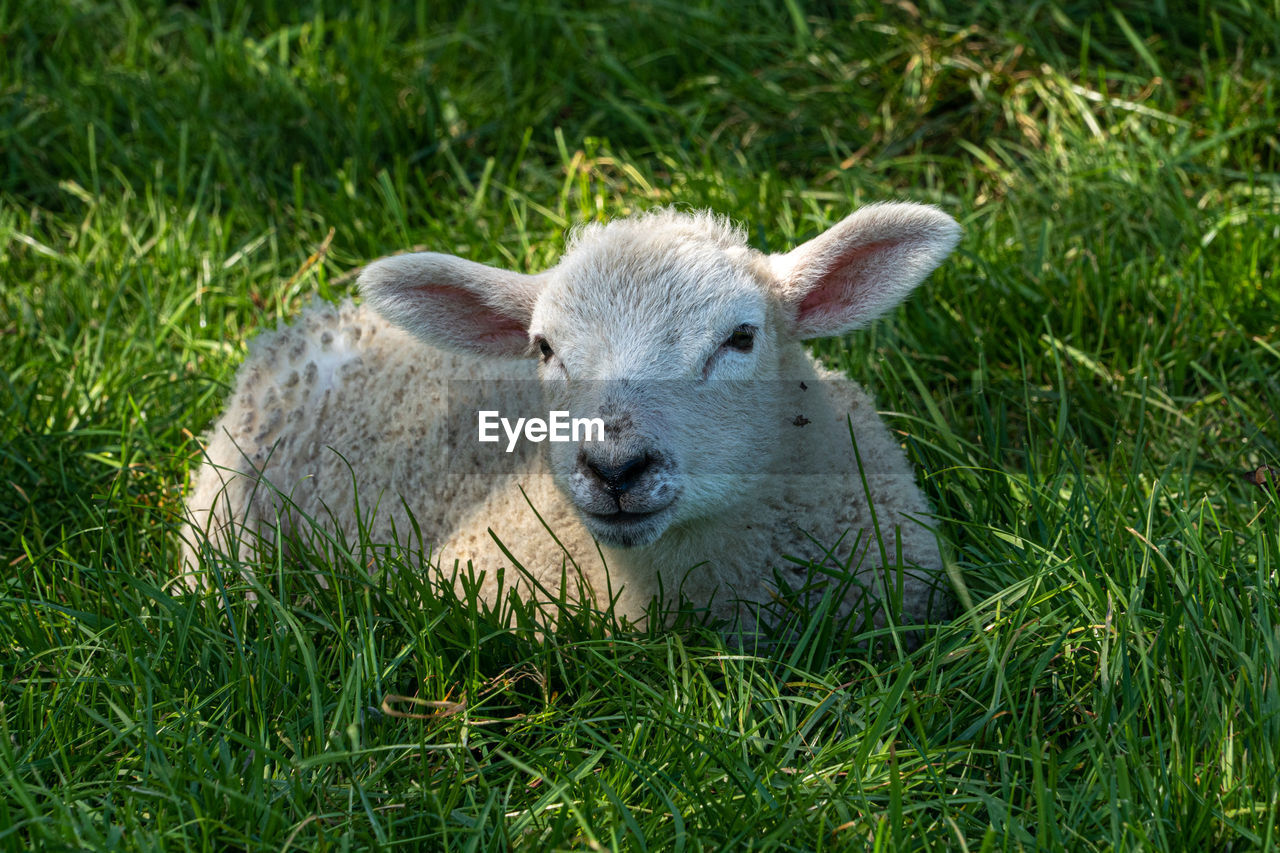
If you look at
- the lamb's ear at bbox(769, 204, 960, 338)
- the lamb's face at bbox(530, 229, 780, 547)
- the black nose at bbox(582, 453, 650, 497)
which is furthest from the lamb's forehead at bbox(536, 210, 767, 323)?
the black nose at bbox(582, 453, 650, 497)

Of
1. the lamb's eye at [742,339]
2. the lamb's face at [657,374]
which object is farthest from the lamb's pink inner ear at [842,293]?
Result: the lamb's eye at [742,339]

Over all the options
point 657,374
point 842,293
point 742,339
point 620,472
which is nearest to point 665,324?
point 657,374

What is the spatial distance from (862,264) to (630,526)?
3.58ft

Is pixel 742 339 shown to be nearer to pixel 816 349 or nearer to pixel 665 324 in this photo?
pixel 665 324

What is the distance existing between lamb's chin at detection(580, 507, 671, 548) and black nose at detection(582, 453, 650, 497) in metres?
0.09

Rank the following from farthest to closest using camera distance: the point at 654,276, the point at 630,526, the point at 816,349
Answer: the point at 816,349 < the point at 654,276 < the point at 630,526

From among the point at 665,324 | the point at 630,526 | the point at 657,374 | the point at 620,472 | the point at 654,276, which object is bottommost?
the point at 630,526

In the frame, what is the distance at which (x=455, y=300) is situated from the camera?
3785mm

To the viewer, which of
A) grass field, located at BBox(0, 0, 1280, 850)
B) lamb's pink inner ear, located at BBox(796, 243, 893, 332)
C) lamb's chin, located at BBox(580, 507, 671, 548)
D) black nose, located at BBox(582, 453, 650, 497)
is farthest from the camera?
lamb's pink inner ear, located at BBox(796, 243, 893, 332)

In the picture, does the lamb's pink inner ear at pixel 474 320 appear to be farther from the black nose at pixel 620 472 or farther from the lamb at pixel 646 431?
the black nose at pixel 620 472

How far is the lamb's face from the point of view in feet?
10.2

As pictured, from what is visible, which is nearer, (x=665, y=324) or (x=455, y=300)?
(x=665, y=324)

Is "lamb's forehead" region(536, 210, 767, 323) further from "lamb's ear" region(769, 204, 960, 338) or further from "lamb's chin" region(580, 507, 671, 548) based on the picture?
"lamb's chin" region(580, 507, 671, 548)

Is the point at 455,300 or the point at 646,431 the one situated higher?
the point at 455,300
